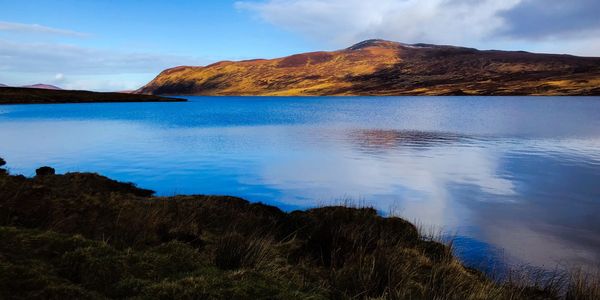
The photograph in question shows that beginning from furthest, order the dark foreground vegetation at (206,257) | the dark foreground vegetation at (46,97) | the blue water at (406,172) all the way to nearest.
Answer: the dark foreground vegetation at (46,97)
the blue water at (406,172)
the dark foreground vegetation at (206,257)

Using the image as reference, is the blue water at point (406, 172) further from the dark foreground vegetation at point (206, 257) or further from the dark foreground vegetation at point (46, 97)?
the dark foreground vegetation at point (46, 97)

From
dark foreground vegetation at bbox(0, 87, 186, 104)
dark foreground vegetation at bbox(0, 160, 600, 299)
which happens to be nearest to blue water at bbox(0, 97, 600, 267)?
dark foreground vegetation at bbox(0, 160, 600, 299)

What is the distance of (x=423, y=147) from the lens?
4106 centimetres

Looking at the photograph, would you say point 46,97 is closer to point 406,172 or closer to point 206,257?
point 406,172

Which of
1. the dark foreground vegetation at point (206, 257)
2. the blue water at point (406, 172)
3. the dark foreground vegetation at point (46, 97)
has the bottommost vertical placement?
the blue water at point (406, 172)

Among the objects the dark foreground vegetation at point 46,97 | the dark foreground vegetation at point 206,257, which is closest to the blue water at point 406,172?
the dark foreground vegetation at point 206,257

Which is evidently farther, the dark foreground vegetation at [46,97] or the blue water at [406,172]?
the dark foreground vegetation at [46,97]

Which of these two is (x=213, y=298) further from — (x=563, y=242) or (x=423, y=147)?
(x=423, y=147)

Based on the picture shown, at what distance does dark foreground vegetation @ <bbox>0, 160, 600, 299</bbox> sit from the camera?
5.63m

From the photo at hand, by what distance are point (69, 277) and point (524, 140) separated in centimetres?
4814

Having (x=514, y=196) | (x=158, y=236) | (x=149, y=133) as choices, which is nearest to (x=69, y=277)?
(x=158, y=236)

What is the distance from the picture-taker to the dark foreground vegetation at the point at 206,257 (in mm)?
5633

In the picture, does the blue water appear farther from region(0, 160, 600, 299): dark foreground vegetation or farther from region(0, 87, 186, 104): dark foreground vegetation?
region(0, 87, 186, 104): dark foreground vegetation

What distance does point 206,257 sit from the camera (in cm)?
730
